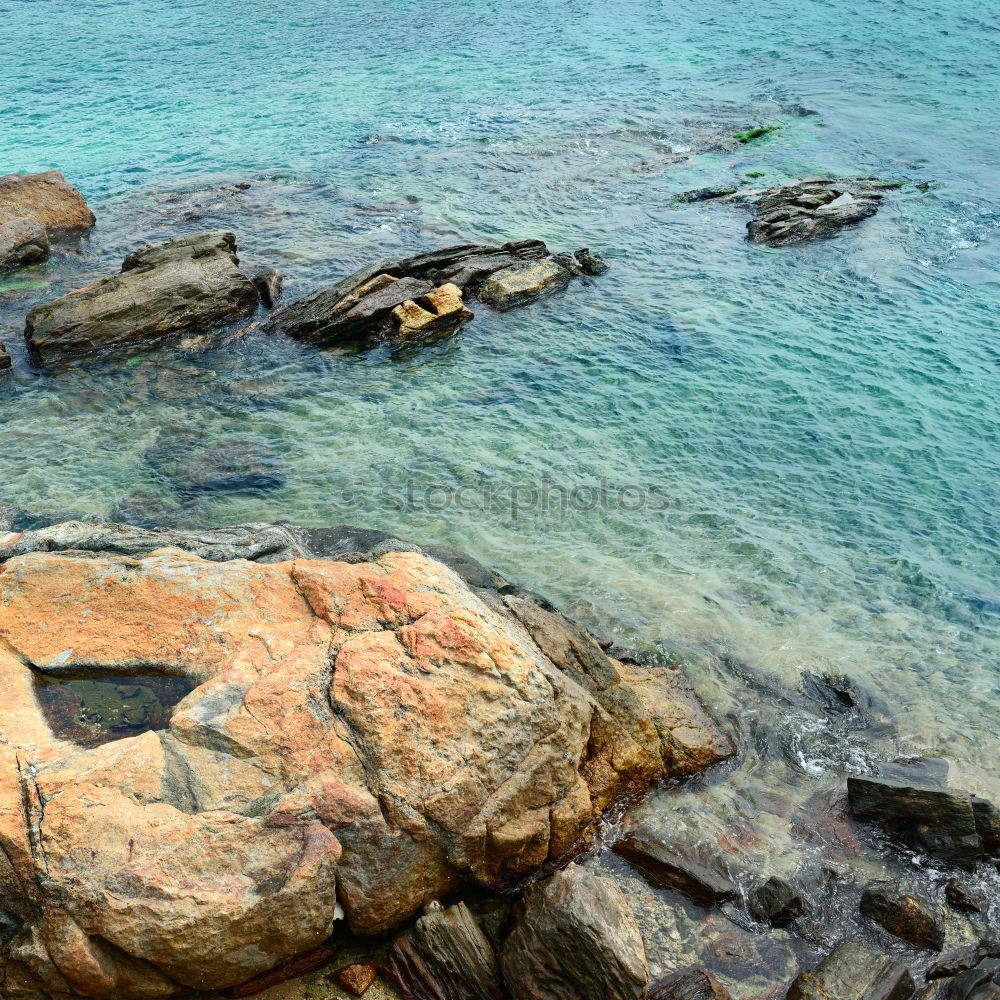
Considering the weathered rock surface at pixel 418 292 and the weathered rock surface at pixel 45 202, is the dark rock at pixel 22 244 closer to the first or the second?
the weathered rock surface at pixel 45 202

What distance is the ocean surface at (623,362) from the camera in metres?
13.8

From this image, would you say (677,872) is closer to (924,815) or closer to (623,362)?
(924,815)

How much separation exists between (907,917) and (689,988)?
2.35 meters

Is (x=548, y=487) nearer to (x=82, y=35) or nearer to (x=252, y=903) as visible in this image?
(x=252, y=903)

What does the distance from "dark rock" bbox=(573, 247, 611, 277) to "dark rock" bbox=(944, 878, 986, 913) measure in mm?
17732

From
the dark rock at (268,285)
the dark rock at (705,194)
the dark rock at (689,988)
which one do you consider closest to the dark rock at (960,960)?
the dark rock at (689,988)

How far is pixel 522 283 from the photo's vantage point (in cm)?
2242

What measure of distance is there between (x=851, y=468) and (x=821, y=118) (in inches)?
920

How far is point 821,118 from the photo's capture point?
34.3 metres

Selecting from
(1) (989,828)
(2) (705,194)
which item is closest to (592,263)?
(2) (705,194)

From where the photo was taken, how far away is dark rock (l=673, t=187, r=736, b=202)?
28188 millimetres

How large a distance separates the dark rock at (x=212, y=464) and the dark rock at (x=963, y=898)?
1151cm

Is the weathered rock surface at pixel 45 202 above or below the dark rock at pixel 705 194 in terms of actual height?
above

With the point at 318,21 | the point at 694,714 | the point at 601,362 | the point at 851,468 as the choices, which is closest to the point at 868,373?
the point at 851,468
